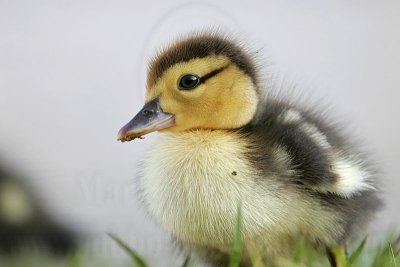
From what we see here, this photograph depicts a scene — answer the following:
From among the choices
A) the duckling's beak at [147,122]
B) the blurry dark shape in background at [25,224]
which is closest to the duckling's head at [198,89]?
the duckling's beak at [147,122]

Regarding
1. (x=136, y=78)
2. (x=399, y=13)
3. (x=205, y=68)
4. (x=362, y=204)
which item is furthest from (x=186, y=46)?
(x=399, y=13)

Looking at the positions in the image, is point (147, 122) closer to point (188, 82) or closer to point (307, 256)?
point (188, 82)

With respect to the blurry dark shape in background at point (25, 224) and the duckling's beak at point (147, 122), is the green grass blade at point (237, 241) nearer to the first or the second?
the duckling's beak at point (147, 122)

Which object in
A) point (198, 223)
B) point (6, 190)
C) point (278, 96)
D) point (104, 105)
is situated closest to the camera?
point (198, 223)

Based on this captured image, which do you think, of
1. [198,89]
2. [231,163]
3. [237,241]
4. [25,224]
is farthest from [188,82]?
[25,224]

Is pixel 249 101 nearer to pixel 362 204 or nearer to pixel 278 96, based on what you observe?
pixel 278 96
